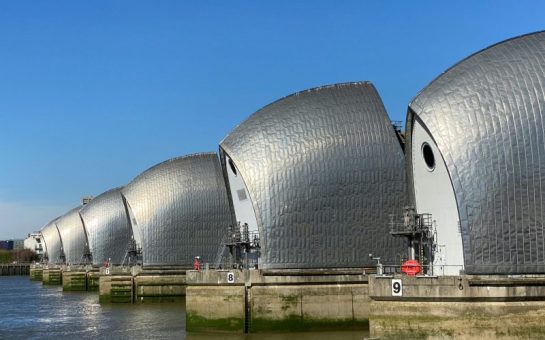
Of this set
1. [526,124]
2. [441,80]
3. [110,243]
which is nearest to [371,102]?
[441,80]

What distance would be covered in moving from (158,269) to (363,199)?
29.0m

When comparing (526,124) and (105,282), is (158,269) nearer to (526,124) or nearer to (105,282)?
(105,282)

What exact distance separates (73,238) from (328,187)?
84.4 m

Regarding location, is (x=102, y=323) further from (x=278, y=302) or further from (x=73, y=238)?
(x=73, y=238)

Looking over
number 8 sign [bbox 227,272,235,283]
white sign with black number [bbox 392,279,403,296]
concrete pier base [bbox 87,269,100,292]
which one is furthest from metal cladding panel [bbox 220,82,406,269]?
concrete pier base [bbox 87,269,100,292]

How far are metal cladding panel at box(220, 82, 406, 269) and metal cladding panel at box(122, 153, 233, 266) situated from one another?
21.3 metres

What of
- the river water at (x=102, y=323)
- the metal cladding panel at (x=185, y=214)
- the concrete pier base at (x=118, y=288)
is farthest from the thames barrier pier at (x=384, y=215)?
the concrete pier base at (x=118, y=288)

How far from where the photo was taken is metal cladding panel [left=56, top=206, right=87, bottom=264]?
119 meters

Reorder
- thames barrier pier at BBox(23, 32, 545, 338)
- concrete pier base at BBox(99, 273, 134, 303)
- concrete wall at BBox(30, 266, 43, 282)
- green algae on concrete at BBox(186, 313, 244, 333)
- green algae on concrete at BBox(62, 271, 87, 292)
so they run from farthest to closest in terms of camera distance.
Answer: concrete wall at BBox(30, 266, 43, 282)
green algae on concrete at BBox(62, 271, 87, 292)
concrete pier base at BBox(99, 273, 134, 303)
green algae on concrete at BBox(186, 313, 244, 333)
thames barrier pier at BBox(23, 32, 545, 338)

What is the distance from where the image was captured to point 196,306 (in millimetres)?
44938

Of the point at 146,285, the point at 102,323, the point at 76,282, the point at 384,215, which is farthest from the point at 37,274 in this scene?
the point at 384,215

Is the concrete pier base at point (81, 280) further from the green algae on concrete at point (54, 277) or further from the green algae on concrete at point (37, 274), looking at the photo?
the green algae on concrete at point (37, 274)

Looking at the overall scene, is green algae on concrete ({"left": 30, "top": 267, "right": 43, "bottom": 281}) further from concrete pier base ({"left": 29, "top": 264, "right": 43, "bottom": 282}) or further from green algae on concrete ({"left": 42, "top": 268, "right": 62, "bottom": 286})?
green algae on concrete ({"left": 42, "top": 268, "right": 62, "bottom": 286})

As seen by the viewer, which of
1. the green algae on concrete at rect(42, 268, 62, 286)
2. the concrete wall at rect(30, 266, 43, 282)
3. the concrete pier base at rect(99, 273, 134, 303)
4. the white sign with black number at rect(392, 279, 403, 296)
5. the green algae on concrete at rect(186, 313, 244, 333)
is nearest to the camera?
the white sign with black number at rect(392, 279, 403, 296)
